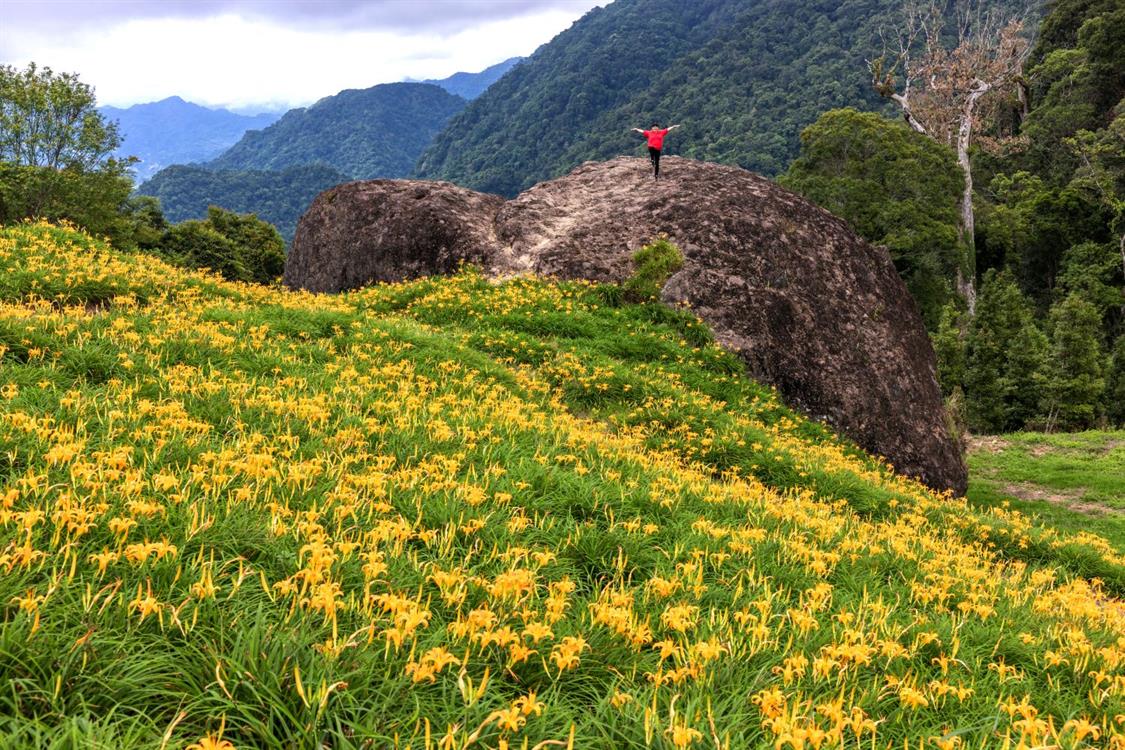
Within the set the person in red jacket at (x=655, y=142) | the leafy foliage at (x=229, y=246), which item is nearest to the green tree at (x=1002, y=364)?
the person in red jacket at (x=655, y=142)

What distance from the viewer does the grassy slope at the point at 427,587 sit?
213cm

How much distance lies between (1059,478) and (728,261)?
54.1 feet

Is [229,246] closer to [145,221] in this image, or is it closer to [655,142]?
[145,221]

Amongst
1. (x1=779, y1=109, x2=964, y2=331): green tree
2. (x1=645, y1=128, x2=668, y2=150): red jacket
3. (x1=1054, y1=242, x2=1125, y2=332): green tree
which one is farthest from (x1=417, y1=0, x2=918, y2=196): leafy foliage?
(x1=645, y1=128, x2=668, y2=150): red jacket

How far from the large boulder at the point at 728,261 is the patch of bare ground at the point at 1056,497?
20.2 ft

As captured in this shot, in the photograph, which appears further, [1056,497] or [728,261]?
[1056,497]

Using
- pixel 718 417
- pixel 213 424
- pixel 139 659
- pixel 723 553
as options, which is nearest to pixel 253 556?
pixel 139 659

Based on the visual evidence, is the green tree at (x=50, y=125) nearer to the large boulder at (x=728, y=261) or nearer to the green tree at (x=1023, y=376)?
the large boulder at (x=728, y=261)

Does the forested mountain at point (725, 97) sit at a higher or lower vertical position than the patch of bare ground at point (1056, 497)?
higher

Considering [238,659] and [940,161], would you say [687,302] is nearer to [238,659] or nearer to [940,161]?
[238,659]

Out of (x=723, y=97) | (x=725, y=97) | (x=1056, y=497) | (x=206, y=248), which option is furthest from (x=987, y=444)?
(x=723, y=97)

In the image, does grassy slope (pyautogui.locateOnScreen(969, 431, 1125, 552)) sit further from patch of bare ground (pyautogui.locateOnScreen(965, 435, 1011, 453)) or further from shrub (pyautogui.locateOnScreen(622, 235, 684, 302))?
shrub (pyautogui.locateOnScreen(622, 235, 684, 302))

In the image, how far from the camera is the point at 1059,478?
73.4 feet

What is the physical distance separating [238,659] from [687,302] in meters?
15.8
